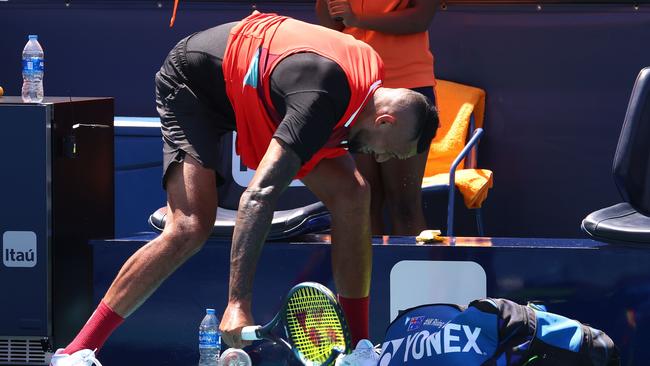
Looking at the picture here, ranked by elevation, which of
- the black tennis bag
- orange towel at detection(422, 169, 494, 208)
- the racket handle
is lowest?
orange towel at detection(422, 169, 494, 208)

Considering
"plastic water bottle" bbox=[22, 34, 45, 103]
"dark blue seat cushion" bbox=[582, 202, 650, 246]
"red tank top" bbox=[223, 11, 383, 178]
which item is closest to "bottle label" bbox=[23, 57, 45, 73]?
"plastic water bottle" bbox=[22, 34, 45, 103]

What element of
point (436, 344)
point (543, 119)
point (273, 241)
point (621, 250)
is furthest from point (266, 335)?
point (543, 119)

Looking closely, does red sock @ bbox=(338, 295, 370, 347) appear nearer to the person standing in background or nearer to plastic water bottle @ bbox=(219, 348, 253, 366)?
plastic water bottle @ bbox=(219, 348, 253, 366)

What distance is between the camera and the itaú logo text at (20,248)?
4613 mm

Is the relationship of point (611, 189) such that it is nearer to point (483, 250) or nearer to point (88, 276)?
point (483, 250)

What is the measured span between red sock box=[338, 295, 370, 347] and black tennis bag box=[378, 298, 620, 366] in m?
0.34

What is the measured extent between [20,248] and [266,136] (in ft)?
3.65

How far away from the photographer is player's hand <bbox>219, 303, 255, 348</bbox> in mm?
3521

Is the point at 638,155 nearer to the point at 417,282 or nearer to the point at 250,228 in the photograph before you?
the point at 417,282

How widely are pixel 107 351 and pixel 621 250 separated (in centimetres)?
182

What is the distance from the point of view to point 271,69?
3.92 meters

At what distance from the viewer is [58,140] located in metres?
4.65

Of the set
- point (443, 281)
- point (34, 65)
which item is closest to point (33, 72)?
point (34, 65)

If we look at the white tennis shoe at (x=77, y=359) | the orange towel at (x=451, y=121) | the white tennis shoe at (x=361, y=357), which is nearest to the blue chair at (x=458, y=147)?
the orange towel at (x=451, y=121)
